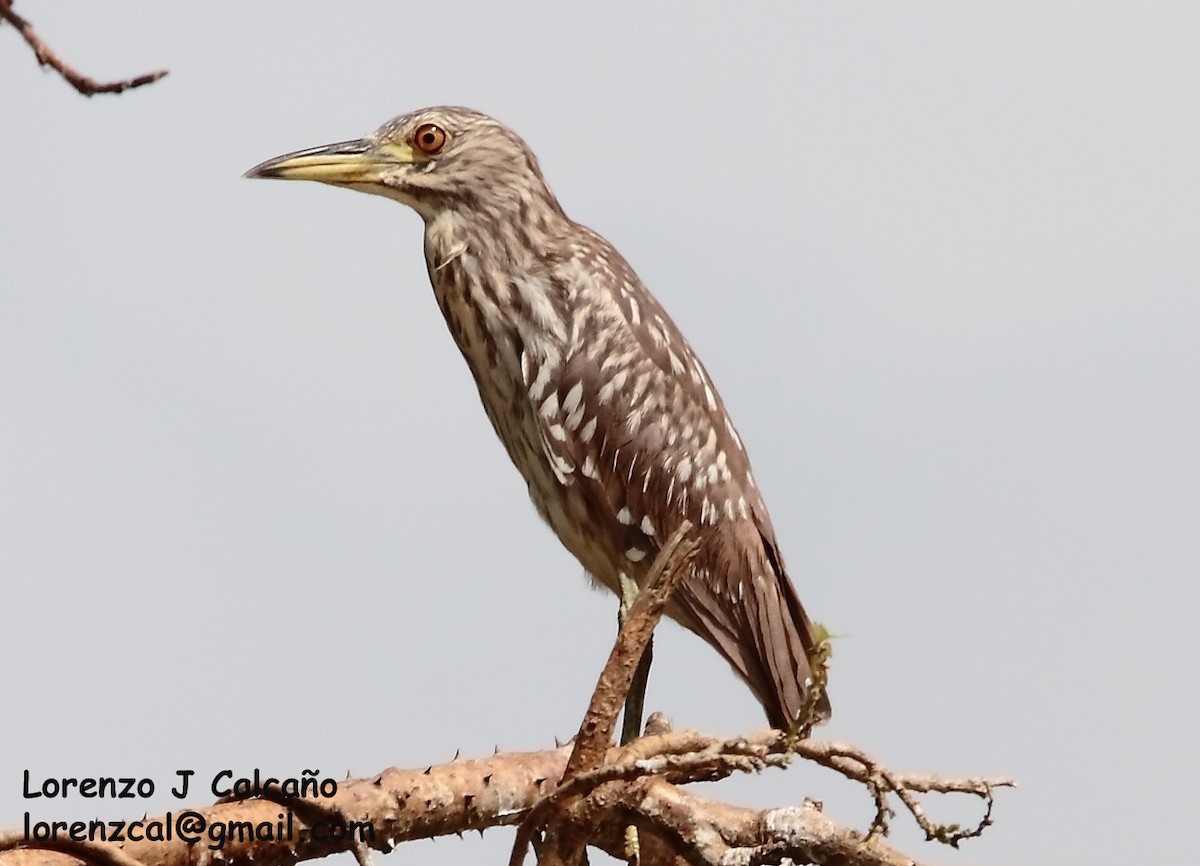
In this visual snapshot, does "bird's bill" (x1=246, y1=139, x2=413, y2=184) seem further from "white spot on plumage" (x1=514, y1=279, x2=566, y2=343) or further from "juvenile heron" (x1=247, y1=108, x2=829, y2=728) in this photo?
"white spot on plumage" (x1=514, y1=279, x2=566, y2=343)

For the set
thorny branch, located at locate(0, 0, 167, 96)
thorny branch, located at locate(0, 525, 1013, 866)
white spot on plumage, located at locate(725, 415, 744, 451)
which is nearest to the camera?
thorny branch, located at locate(0, 0, 167, 96)

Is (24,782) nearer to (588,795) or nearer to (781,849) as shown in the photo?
(588,795)

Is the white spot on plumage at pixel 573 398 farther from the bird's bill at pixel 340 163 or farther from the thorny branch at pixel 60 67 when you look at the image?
the thorny branch at pixel 60 67

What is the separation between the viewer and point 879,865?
13.4 ft

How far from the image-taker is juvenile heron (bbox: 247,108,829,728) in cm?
643

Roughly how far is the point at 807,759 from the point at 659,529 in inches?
102

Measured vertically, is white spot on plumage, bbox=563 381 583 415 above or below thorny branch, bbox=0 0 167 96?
above

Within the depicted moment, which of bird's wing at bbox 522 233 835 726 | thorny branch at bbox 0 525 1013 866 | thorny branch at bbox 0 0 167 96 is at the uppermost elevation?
bird's wing at bbox 522 233 835 726

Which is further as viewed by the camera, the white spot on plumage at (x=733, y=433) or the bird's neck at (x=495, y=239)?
the white spot on plumage at (x=733, y=433)

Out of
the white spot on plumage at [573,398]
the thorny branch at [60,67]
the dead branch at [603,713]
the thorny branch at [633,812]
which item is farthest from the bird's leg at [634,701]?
the thorny branch at [60,67]

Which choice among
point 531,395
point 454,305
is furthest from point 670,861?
point 454,305

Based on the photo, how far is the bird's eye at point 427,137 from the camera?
6641mm

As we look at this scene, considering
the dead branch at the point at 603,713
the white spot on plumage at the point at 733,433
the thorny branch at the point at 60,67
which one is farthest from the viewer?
the white spot on plumage at the point at 733,433

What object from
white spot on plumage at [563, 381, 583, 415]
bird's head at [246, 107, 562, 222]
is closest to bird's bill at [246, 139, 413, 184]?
bird's head at [246, 107, 562, 222]
